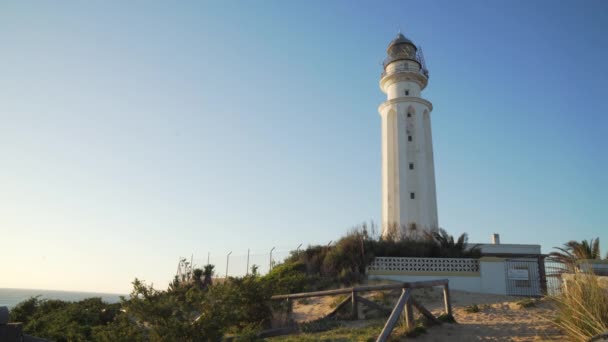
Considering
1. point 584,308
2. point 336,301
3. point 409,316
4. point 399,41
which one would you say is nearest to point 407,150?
point 399,41

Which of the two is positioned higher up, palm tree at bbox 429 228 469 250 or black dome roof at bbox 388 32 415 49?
black dome roof at bbox 388 32 415 49

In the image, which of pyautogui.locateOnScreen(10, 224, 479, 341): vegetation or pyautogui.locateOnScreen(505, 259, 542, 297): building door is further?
pyautogui.locateOnScreen(505, 259, 542, 297): building door

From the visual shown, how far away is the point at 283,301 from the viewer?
33.3 ft

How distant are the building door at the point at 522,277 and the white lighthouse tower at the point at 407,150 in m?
7.86

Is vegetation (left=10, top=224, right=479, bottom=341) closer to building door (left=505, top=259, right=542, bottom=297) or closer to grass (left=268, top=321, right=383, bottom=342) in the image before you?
grass (left=268, top=321, right=383, bottom=342)

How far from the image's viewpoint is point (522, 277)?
15641mm

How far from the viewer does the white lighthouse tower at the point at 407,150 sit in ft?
81.1

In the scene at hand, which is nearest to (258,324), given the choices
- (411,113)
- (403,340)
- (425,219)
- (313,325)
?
(313,325)

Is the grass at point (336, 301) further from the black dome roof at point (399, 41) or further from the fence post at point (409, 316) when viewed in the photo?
the black dome roof at point (399, 41)

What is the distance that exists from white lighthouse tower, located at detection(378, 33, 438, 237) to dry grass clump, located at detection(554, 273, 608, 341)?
16.9 m

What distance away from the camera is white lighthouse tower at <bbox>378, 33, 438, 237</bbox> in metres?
24.7

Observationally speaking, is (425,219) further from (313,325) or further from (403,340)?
(403,340)

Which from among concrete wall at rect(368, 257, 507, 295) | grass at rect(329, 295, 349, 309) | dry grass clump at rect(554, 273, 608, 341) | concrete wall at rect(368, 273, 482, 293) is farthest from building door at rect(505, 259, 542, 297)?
dry grass clump at rect(554, 273, 608, 341)

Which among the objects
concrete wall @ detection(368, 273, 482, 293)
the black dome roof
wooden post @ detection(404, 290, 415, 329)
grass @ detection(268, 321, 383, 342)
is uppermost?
A: the black dome roof
